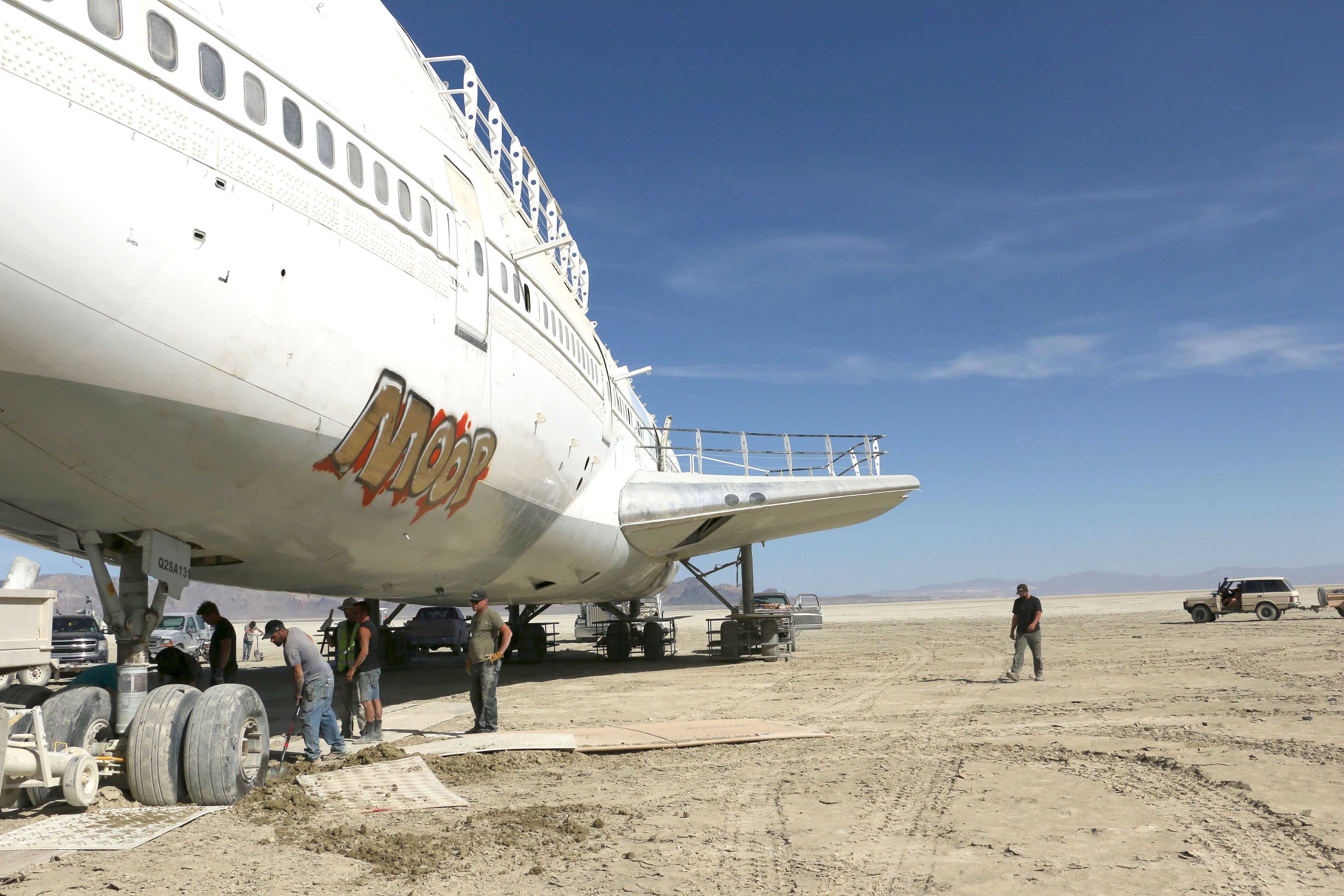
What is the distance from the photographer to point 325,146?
672 cm

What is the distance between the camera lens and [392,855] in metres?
5.42

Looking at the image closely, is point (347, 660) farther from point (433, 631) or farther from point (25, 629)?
point (433, 631)

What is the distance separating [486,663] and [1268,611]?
3279 cm

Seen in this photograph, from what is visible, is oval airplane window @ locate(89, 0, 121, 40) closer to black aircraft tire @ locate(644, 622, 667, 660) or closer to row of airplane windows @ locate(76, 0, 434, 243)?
row of airplane windows @ locate(76, 0, 434, 243)

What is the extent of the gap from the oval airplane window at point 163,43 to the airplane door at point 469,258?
11.0 feet

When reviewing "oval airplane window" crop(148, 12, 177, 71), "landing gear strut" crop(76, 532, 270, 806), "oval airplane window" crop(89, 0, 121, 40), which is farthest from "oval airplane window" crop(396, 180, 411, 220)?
"landing gear strut" crop(76, 532, 270, 806)

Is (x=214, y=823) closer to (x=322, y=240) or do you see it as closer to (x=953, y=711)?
(x=322, y=240)

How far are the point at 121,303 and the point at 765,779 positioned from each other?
6.12 metres

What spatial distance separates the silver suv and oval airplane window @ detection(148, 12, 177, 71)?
21628 millimetres

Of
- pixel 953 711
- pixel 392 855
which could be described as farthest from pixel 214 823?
pixel 953 711

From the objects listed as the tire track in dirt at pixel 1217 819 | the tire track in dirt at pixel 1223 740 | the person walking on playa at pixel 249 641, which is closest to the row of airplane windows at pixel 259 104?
the tire track in dirt at pixel 1217 819

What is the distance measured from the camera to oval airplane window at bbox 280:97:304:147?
6.32 metres

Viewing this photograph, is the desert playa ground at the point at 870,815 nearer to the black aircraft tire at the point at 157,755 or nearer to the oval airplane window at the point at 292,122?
the black aircraft tire at the point at 157,755

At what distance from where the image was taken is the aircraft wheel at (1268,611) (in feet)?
104
